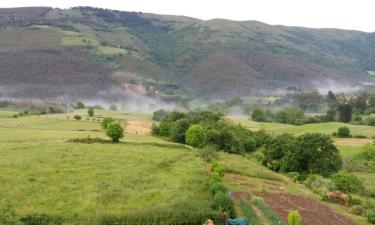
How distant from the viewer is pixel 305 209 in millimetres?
34344

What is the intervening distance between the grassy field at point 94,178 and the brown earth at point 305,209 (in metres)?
5.80

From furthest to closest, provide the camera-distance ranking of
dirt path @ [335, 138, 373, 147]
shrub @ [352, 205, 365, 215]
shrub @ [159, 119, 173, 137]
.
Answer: shrub @ [159, 119, 173, 137] < dirt path @ [335, 138, 373, 147] < shrub @ [352, 205, 365, 215]

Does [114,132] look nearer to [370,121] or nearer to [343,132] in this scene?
[343,132]

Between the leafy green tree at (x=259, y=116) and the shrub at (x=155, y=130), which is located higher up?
the shrub at (x=155, y=130)

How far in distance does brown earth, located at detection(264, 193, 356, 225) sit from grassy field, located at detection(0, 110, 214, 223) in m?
5.80

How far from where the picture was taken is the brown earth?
3166cm

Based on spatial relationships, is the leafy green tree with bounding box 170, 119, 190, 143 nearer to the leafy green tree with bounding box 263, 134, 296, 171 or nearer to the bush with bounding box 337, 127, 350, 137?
the leafy green tree with bounding box 263, 134, 296, 171

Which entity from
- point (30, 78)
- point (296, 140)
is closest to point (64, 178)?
point (296, 140)

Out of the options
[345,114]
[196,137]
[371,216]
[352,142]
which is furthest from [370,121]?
[371,216]

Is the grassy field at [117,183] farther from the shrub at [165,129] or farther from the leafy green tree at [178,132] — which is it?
the shrub at [165,129]

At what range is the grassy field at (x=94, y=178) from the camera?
2842cm

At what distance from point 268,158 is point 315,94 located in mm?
131721

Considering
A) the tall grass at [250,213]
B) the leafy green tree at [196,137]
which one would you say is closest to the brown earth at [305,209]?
the tall grass at [250,213]

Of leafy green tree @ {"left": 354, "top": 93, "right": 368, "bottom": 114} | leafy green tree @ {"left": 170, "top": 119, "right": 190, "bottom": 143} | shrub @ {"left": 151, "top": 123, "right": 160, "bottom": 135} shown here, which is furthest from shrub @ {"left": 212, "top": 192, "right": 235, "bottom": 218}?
leafy green tree @ {"left": 354, "top": 93, "right": 368, "bottom": 114}
